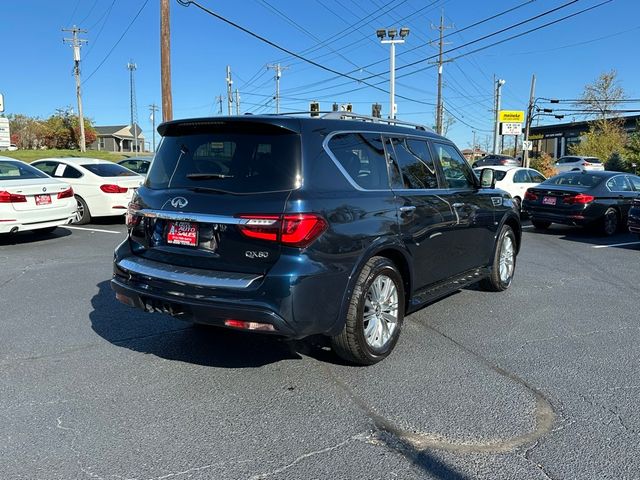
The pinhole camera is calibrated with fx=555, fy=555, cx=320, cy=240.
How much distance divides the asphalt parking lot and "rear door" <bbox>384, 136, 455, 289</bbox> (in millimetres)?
659

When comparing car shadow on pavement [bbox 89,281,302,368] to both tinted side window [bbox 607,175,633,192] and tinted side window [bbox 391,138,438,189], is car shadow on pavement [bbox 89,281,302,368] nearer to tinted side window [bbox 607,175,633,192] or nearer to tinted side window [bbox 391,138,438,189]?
tinted side window [bbox 391,138,438,189]

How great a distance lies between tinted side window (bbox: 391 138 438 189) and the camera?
4.88 meters

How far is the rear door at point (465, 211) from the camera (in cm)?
550

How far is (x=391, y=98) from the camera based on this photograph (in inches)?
1173

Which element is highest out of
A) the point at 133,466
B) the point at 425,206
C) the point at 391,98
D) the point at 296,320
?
the point at 391,98

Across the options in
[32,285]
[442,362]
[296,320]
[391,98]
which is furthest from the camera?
[391,98]

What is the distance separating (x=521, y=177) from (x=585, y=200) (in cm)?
428

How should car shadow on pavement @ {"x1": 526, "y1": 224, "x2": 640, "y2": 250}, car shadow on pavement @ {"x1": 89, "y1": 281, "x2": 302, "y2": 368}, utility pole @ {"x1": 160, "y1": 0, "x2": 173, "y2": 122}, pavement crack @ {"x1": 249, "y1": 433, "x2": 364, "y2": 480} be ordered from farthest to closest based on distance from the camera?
1. utility pole @ {"x1": 160, "y1": 0, "x2": 173, "y2": 122}
2. car shadow on pavement @ {"x1": 526, "y1": 224, "x2": 640, "y2": 250}
3. car shadow on pavement @ {"x1": 89, "y1": 281, "x2": 302, "y2": 368}
4. pavement crack @ {"x1": 249, "y1": 433, "x2": 364, "y2": 480}

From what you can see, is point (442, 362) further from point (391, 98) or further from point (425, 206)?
point (391, 98)

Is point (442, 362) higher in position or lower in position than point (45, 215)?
lower

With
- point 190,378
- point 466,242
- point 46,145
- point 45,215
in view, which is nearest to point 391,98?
point 45,215

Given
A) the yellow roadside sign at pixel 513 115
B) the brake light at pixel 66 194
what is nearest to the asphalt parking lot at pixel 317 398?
the brake light at pixel 66 194

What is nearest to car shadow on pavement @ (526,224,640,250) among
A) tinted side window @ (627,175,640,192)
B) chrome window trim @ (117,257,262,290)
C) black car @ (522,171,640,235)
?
black car @ (522,171,640,235)

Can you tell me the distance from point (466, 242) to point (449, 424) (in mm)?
2648
